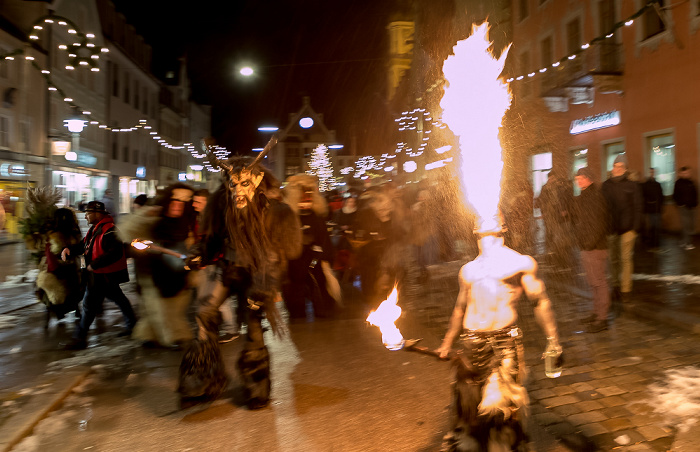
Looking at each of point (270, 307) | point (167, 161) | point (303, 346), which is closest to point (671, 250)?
point (303, 346)

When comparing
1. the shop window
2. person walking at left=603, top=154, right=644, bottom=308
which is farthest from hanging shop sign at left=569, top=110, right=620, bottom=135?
person walking at left=603, top=154, right=644, bottom=308

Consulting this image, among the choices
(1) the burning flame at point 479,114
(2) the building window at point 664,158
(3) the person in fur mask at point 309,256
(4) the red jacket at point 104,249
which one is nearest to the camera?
(1) the burning flame at point 479,114

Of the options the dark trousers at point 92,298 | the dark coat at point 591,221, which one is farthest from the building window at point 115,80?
the dark coat at point 591,221

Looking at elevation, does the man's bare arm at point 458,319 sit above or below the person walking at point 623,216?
below

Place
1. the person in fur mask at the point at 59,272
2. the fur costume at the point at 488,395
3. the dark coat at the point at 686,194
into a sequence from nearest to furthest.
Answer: the fur costume at the point at 488,395
the person in fur mask at the point at 59,272
the dark coat at the point at 686,194

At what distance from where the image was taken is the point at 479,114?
4.39 m

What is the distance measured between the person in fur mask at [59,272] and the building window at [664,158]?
15454 millimetres

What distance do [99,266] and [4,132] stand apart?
65.4ft

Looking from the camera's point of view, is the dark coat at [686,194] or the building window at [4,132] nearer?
the dark coat at [686,194]

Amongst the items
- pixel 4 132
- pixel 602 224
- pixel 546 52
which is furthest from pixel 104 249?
pixel 546 52

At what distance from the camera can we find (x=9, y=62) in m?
23.2

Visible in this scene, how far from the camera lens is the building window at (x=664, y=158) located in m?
16.0

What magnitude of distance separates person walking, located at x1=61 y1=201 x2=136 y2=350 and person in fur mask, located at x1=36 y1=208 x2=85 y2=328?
28.3 inches

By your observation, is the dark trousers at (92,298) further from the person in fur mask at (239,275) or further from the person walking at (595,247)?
the person walking at (595,247)
